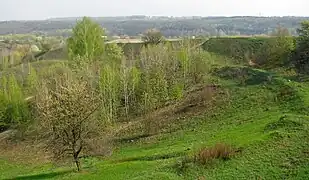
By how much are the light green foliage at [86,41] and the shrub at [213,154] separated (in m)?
45.2

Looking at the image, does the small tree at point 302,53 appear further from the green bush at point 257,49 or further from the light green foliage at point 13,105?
the light green foliage at point 13,105

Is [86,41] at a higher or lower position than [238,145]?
higher

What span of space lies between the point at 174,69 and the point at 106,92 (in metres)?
12.2

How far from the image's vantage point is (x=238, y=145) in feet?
99.1

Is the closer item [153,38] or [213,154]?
[213,154]

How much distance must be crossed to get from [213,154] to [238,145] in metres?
2.95

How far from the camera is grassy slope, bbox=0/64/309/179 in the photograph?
1041 inches

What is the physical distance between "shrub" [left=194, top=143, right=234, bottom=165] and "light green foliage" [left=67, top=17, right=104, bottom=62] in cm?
4520

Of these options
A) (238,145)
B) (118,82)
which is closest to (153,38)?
(118,82)

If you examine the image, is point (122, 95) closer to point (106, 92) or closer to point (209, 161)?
point (106, 92)

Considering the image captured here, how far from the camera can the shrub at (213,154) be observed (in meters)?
27.8

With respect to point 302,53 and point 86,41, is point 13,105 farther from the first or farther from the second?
point 302,53

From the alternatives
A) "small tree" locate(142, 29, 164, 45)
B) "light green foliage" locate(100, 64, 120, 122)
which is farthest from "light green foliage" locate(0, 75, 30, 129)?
"small tree" locate(142, 29, 164, 45)

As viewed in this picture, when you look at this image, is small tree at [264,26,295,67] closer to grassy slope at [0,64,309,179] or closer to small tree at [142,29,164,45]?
grassy slope at [0,64,309,179]
